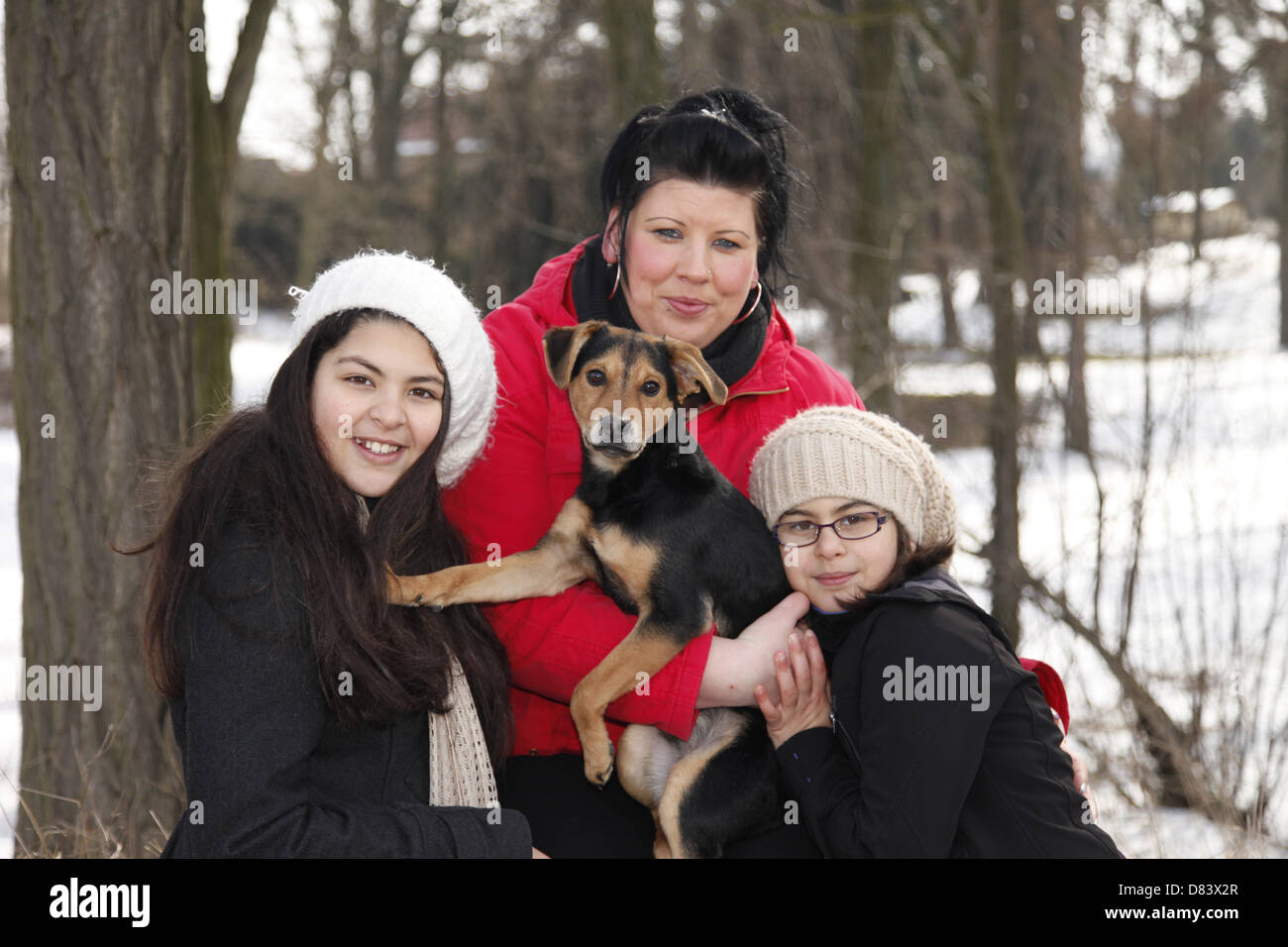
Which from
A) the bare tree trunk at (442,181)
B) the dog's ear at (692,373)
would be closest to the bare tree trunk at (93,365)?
the dog's ear at (692,373)

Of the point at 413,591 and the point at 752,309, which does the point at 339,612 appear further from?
the point at 752,309

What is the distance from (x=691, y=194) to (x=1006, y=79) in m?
6.48

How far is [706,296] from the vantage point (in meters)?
3.22

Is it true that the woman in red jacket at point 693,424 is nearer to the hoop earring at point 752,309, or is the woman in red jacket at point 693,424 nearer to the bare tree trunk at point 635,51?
the hoop earring at point 752,309

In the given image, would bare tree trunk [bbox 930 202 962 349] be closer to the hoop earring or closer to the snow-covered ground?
the snow-covered ground

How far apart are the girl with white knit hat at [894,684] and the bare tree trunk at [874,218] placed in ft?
17.4

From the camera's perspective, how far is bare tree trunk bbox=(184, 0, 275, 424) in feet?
14.2

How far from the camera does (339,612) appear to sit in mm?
2318

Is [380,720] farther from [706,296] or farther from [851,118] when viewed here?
[851,118]

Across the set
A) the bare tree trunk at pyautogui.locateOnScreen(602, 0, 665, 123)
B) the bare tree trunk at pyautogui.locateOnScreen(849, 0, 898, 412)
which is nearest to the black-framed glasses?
the bare tree trunk at pyautogui.locateOnScreen(602, 0, 665, 123)

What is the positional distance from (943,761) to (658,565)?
2.92 ft

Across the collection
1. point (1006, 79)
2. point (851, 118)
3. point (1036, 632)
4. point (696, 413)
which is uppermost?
point (851, 118)

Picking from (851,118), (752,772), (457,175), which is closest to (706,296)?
(752,772)
